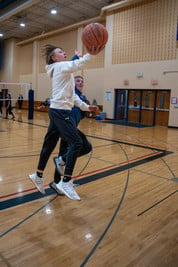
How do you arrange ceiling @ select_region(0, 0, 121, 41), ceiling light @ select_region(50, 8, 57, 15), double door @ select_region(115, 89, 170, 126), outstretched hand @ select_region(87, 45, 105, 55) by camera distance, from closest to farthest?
outstretched hand @ select_region(87, 45, 105, 55) < double door @ select_region(115, 89, 170, 126) < ceiling @ select_region(0, 0, 121, 41) < ceiling light @ select_region(50, 8, 57, 15)

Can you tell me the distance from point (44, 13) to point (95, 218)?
52.6ft

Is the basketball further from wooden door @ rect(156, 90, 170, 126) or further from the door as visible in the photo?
the door

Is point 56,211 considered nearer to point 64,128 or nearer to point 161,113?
point 64,128

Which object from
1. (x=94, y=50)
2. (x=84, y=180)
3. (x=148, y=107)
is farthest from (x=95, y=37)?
(x=148, y=107)

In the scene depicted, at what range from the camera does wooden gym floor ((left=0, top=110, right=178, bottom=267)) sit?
205cm

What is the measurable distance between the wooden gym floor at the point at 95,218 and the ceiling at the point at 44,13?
1190 cm

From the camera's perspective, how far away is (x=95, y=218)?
108 inches

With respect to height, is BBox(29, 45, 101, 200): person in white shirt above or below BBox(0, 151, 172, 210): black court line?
above

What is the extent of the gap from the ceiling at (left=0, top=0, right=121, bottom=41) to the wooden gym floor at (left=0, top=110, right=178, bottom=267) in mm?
11902

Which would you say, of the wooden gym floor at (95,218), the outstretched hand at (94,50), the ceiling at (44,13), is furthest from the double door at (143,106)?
the outstretched hand at (94,50)

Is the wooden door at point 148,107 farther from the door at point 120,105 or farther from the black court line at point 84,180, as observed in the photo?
the black court line at point 84,180

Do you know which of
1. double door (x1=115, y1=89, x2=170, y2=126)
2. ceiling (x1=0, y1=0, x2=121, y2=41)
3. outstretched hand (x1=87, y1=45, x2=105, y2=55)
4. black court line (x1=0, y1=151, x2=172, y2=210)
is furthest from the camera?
ceiling (x1=0, y1=0, x2=121, y2=41)

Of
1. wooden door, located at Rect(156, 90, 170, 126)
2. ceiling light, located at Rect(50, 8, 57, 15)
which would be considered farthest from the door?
ceiling light, located at Rect(50, 8, 57, 15)

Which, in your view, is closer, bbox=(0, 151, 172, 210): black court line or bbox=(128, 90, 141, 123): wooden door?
bbox=(0, 151, 172, 210): black court line
